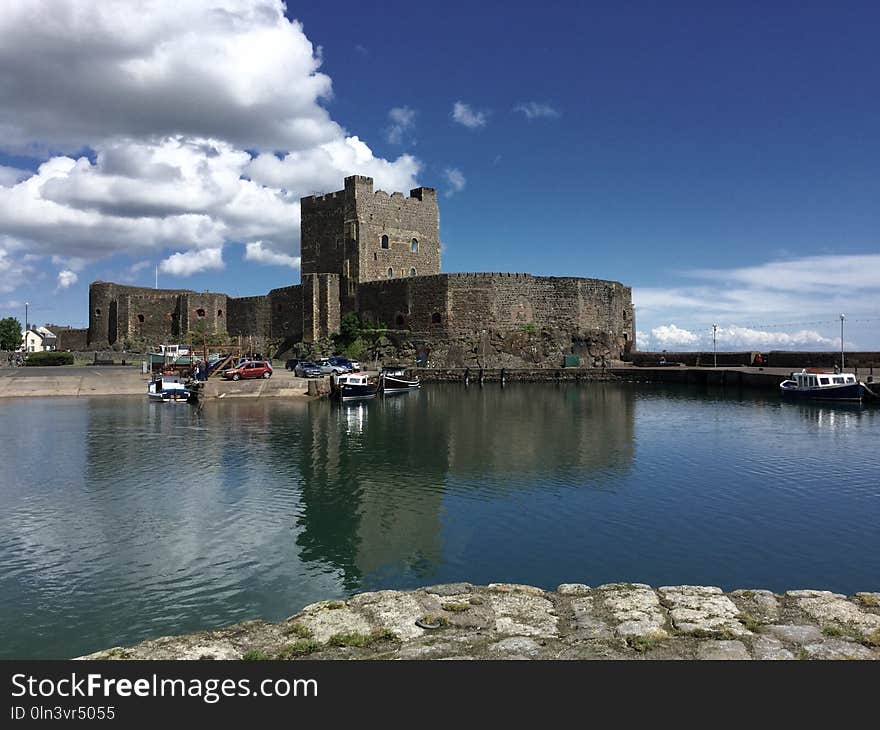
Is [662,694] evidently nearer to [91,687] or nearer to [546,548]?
[91,687]

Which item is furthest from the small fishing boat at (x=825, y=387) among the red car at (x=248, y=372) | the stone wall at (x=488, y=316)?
the red car at (x=248, y=372)

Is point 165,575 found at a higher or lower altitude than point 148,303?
lower

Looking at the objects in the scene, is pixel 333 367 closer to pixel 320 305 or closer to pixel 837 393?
pixel 320 305

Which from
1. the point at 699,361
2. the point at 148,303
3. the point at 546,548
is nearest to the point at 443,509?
the point at 546,548

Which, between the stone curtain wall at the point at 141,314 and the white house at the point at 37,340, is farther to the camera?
the white house at the point at 37,340

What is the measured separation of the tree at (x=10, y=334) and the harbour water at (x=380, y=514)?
239 feet

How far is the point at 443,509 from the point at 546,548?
339 cm

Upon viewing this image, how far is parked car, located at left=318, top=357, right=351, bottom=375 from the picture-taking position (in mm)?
45244

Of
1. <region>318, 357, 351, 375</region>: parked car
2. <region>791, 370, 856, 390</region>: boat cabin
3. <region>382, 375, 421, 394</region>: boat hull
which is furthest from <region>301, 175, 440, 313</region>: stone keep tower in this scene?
<region>791, 370, 856, 390</region>: boat cabin

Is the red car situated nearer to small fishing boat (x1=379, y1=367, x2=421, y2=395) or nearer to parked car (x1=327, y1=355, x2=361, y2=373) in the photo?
parked car (x1=327, y1=355, x2=361, y2=373)

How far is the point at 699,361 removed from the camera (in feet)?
201

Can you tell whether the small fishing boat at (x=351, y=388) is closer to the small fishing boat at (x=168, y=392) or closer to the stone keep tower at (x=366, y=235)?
the small fishing boat at (x=168, y=392)

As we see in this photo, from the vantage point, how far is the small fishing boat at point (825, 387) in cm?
3850

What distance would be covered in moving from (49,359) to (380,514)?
51.7 meters
